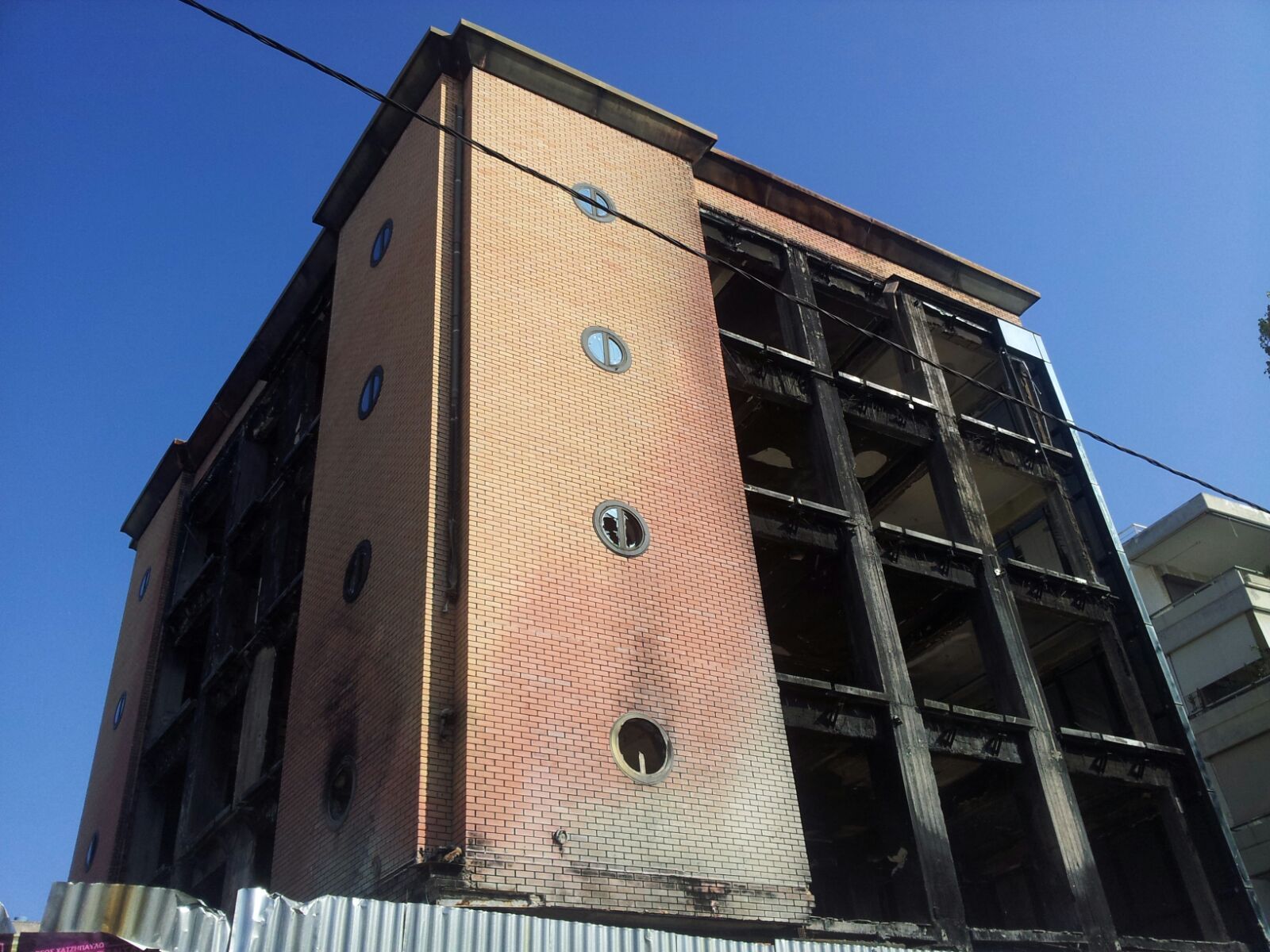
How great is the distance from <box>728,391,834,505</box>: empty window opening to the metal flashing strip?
10.3m

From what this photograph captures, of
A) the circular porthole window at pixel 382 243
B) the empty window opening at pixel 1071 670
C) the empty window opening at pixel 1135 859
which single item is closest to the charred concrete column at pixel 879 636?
the empty window opening at pixel 1135 859

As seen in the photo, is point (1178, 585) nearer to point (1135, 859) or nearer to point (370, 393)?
point (1135, 859)

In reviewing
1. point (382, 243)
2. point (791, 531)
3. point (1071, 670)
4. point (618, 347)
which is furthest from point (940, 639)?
point (382, 243)

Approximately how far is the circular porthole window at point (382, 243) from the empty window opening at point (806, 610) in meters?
7.89

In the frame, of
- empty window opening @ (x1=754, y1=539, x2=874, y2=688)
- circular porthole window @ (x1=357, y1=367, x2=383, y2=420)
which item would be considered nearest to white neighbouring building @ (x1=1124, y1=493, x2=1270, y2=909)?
empty window opening @ (x1=754, y1=539, x2=874, y2=688)

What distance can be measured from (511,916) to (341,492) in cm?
965

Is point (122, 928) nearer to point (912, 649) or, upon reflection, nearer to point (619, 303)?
point (619, 303)

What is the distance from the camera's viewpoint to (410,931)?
8148 millimetres

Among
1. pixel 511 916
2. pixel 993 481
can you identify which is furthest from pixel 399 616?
pixel 993 481

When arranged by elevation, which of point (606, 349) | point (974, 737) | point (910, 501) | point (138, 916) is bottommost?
point (138, 916)

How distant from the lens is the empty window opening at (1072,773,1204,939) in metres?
18.7

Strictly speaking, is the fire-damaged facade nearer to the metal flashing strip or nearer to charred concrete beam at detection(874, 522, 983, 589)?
charred concrete beam at detection(874, 522, 983, 589)

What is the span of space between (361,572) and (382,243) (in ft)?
21.0

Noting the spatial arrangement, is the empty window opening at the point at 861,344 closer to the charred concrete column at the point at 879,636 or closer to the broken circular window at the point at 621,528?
the charred concrete column at the point at 879,636
